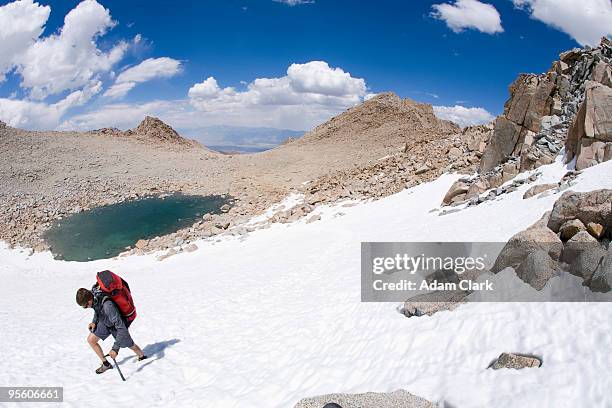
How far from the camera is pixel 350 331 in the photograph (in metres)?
8.21

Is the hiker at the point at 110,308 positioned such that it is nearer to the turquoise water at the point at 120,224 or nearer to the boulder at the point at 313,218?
the boulder at the point at 313,218

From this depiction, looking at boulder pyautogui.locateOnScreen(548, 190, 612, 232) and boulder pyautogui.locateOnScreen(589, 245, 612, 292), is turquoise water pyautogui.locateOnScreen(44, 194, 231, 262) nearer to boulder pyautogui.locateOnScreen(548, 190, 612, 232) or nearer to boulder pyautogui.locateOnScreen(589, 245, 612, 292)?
boulder pyautogui.locateOnScreen(548, 190, 612, 232)

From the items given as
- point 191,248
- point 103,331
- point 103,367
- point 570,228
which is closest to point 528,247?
point 570,228

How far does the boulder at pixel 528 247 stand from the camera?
Answer: 21.9ft

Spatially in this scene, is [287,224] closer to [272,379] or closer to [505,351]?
[272,379]

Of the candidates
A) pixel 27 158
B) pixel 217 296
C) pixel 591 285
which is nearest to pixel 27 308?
pixel 217 296

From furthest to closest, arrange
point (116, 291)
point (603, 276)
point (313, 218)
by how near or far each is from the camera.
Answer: point (313, 218), point (116, 291), point (603, 276)

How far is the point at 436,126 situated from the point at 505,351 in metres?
56.2

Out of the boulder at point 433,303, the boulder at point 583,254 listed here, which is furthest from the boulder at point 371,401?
the boulder at point 583,254

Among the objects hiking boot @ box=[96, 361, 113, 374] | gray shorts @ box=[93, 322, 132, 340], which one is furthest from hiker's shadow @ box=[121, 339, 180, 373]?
gray shorts @ box=[93, 322, 132, 340]

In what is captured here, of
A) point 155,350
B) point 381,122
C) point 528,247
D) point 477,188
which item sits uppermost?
point 381,122

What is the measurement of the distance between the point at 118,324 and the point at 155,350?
1.97 meters

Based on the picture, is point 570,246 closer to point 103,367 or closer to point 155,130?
point 103,367

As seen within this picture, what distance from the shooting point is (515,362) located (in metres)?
4.80
